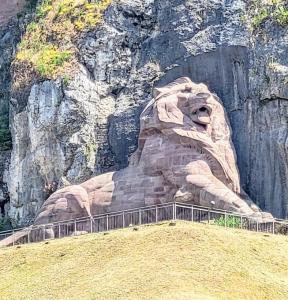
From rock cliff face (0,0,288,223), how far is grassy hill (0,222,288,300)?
5100 mm

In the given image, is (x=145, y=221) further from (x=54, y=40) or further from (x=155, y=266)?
(x=54, y=40)

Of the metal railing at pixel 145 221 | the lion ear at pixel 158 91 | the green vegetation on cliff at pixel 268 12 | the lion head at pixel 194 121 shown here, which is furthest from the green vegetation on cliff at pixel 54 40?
the metal railing at pixel 145 221

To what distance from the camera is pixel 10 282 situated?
31.0 metres

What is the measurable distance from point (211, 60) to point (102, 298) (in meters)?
11.7

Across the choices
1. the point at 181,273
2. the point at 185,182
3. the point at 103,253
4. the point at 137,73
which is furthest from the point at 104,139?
the point at 181,273

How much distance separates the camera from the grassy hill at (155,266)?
27609 mm

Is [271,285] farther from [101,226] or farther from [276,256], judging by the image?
[101,226]

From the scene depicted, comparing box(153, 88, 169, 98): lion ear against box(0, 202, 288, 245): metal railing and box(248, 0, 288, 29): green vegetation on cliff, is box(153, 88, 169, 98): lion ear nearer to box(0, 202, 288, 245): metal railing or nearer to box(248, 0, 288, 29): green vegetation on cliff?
box(248, 0, 288, 29): green vegetation on cliff

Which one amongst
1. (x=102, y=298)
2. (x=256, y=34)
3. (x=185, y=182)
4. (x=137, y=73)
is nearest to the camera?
(x=102, y=298)

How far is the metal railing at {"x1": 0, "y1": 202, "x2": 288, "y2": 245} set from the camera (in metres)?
32.2

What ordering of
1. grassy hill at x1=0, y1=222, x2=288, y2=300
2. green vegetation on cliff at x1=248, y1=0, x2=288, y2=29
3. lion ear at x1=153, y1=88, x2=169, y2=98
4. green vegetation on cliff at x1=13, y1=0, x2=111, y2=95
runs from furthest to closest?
1. green vegetation on cliff at x1=13, y1=0, x2=111, y2=95
2. green vegetation on cliff at x1=248, y1=0, x2=288, y2=29
3. lion ear at x1=153, y1=88, x2=169, y2=98
4. grassy hill at x1=0, y1=222, x2=288, y2=300

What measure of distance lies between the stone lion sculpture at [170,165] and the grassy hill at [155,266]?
2.57 m

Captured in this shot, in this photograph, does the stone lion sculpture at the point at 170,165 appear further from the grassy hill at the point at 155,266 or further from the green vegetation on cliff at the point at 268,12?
the green vegetation on cliff at the point at 268,12

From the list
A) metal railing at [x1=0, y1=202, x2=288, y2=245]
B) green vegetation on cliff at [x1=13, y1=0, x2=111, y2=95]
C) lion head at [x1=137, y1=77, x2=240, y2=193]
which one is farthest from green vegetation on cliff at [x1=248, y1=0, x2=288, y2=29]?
metal railing at [x1=0, y1=202, x2=288, y2=245]
